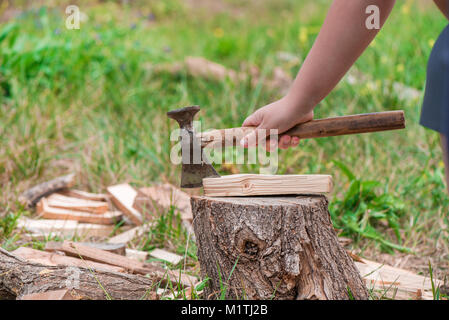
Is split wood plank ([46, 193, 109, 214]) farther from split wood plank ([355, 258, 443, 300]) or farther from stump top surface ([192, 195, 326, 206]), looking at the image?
split wood plank ([355, 258, 443, 300])

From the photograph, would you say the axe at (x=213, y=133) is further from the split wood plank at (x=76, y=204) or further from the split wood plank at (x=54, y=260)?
the split wood plank at (x=76, y=204)

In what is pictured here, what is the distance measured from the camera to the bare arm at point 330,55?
1436mm

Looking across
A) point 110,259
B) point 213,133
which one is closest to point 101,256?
point 110,259

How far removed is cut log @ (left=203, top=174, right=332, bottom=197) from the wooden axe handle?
0.20 meters

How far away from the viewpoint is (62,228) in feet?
8.51

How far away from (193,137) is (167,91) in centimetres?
282

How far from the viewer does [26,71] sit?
14.0 ft

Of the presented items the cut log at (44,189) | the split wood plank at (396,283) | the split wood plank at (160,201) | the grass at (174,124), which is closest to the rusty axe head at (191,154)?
the grass at (174,124)

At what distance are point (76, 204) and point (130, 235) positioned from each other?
47cm

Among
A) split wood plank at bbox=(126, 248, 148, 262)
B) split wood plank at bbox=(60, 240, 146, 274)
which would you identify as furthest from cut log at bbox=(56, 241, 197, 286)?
split wood plank at bbox=(126, 248, 148, 262)

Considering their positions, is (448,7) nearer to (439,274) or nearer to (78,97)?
(439,274)

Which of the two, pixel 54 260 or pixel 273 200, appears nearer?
pixel 273 200

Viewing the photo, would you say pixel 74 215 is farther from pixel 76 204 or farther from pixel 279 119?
pixel 279 119

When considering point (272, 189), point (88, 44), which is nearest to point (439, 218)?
point (272, 189)
